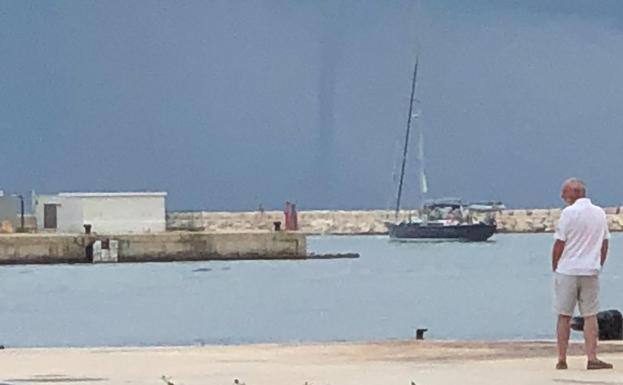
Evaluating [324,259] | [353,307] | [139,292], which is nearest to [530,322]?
[353,307]

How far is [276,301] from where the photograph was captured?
65.9 m

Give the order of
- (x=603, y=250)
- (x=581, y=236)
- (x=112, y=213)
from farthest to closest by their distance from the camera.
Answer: (x=112, y=213)
(x=603, y=250)
(x=581, y=236)

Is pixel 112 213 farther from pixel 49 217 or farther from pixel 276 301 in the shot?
pixel 276 301

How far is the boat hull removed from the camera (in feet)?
430

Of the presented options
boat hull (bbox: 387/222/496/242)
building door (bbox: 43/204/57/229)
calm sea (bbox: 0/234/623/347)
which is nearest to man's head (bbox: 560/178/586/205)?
calm sea (bbox: 0/234/623/347)

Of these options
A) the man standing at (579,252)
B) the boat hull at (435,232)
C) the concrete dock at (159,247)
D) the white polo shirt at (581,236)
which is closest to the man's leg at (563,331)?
the man standing at (579,252)

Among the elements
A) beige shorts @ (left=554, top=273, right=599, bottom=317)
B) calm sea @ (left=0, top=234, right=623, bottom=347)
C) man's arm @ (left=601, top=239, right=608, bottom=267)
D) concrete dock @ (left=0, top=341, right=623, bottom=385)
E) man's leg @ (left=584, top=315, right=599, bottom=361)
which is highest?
man's arm @ (left=601, top=239, right=608, bottom=267)

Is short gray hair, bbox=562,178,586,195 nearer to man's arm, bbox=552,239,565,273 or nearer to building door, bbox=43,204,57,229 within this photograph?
man's arm, bbox=552,239,565,273

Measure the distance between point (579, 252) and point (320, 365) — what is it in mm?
2680

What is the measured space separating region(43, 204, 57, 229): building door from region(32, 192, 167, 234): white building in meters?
0.55

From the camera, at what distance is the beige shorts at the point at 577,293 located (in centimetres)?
1451

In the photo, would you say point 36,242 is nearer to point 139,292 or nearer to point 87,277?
point 87,277

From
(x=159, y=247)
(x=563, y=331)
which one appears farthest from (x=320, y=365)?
(x=159, y=247)

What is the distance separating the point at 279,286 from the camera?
254 feet
